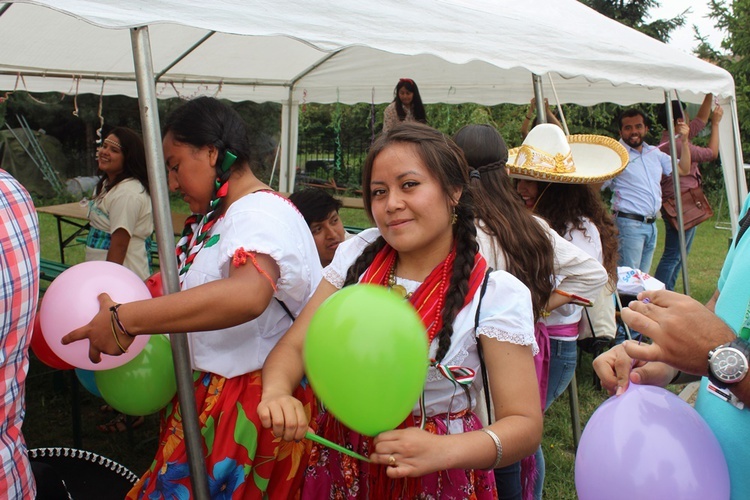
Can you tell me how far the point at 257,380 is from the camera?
184cm

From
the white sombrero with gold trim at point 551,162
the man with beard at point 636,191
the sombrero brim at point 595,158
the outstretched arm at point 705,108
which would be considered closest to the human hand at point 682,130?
the man with beard at point 636,191

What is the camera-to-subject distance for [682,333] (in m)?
1.10

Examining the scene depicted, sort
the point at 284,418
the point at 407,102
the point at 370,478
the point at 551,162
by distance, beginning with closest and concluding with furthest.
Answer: the point at 284,418 → the point at 370,478 → the point at 551,162 → the point at 407,102

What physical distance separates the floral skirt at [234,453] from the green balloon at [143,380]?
0.41 ft

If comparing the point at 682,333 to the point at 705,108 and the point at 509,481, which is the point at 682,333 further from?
the point at 705,108

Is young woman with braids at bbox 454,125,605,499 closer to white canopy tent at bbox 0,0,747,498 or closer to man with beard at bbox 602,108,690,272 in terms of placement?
white canopy tent at bbox 0,0,747,498

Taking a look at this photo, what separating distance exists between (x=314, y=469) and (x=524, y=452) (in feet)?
2.01

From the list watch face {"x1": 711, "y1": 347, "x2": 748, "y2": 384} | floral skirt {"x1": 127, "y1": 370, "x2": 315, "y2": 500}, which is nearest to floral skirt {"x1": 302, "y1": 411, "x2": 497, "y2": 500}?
floral skirt {"x1": 127, "y1": 370, "x2": 315, "y2": 500}

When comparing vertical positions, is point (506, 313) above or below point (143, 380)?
above

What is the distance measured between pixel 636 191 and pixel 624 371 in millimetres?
4868

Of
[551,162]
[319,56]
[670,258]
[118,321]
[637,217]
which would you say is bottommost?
[670,258]

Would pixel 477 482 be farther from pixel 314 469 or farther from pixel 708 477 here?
pixel 708 477

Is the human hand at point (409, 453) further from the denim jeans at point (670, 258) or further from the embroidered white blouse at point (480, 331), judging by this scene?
the denim jeans at point (670, 258)

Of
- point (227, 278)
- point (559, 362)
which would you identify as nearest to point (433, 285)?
point (227, 278)
